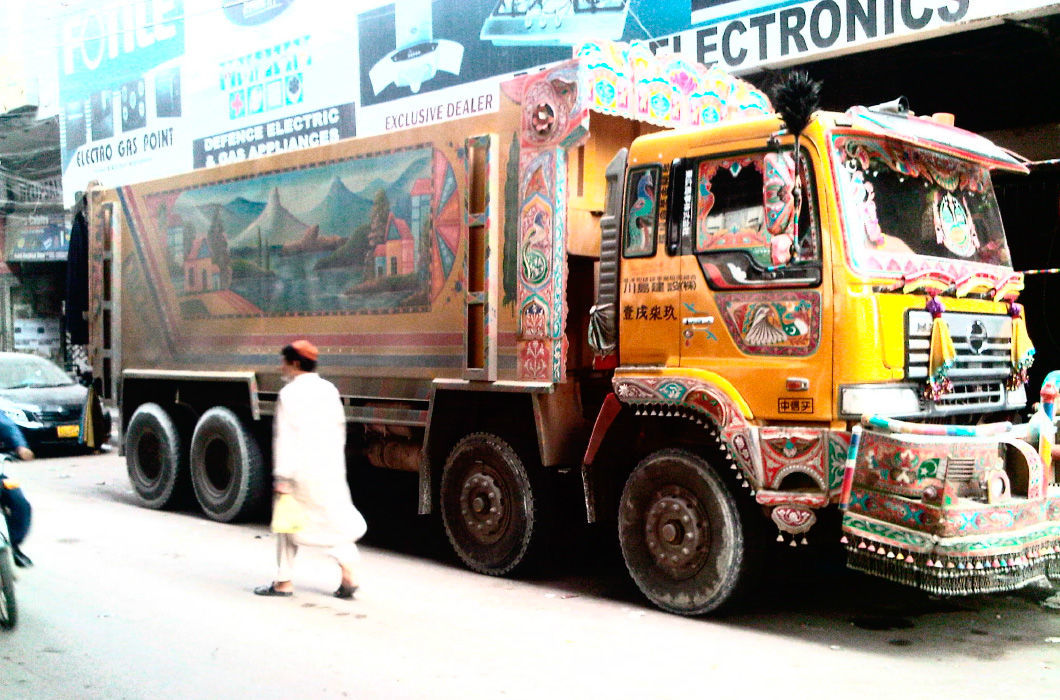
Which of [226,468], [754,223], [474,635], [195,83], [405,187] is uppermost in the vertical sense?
[195,83]

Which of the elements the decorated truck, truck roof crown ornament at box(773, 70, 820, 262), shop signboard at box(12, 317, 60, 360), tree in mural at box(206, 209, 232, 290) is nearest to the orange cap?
the decorated truck

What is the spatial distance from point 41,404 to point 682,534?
12547mm

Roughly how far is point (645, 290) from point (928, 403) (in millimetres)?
1786

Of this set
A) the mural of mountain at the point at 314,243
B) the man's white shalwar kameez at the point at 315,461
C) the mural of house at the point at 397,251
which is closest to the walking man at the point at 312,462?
the man's white shalwar kameez at the point at 315,461

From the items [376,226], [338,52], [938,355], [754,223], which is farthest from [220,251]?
[338,52]

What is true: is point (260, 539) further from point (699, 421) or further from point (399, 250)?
point (699, 421)

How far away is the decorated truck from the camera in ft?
18.8

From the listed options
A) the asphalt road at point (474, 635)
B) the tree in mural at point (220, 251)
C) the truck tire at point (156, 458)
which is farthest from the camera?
the truck tire at point (156, 458)

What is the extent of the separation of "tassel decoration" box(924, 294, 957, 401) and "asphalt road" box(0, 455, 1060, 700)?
1430 mm

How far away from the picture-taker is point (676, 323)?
650 centimetres

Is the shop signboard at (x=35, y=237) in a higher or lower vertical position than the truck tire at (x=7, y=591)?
higher

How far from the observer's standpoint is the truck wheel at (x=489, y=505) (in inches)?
293

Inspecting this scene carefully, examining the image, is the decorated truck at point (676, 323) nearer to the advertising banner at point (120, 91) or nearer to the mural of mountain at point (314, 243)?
the mural of mountain at point (314, 243)

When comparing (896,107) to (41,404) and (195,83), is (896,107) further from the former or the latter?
(195,83)
